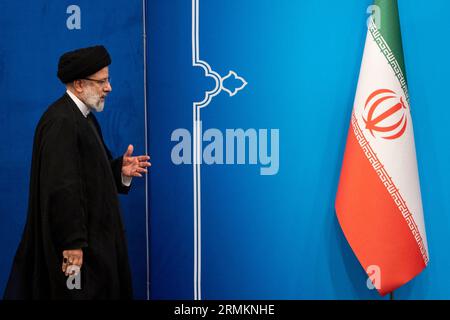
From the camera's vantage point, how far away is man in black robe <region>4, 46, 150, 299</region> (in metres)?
2.67

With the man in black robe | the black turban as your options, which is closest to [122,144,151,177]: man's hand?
the man in black robe

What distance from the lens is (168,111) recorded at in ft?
11.8

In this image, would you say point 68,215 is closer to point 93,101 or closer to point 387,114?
point 93,101

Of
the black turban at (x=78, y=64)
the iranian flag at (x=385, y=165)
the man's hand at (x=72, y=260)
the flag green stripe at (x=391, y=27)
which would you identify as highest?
the flag green stripe at (x=391, y=27)

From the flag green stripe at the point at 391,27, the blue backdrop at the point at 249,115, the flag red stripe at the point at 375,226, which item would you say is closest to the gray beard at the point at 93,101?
the blue backdrop at the point at 249,115

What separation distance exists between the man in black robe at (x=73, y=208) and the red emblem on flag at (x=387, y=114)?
1104 millimetres

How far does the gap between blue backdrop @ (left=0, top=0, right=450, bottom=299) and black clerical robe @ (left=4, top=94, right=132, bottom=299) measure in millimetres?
593

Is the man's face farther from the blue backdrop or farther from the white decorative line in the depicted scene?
the white decorative line

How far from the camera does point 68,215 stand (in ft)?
8.72

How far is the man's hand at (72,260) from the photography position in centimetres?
268

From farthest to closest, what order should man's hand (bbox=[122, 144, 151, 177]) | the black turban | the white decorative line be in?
the white decorative line
man's hand (bbox=[122, 144, 151, 177])
the black turban

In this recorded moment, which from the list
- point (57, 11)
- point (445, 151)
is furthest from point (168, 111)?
point (445, 151)

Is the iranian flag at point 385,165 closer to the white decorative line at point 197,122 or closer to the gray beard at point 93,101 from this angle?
the white decorative line at point 197,122

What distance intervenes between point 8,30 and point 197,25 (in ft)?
2.92
